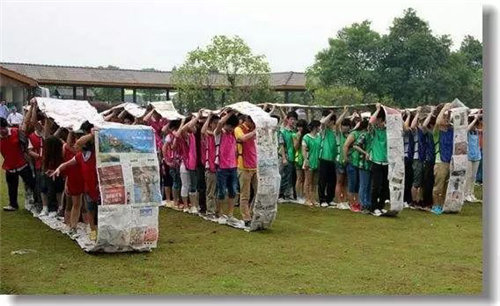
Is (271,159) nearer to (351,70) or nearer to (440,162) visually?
(440,162)

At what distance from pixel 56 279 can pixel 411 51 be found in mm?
31815

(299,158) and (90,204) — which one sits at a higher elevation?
(299,158)

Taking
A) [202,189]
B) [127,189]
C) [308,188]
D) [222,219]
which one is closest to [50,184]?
[202,189]

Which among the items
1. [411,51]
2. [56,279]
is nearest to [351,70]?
[411,51]

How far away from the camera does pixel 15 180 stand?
10812mm

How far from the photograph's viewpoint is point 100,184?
25.1 ft

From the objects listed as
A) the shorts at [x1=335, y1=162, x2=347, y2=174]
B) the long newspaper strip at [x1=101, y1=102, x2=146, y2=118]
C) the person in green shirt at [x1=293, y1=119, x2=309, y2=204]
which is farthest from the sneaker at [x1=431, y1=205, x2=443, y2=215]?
the long newspaper strip at [x1=101, y1=102, x2=146, y2=118]

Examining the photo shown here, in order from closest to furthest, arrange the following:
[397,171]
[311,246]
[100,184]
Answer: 1. [100,184]
2. [311,246]
3. [397,171]

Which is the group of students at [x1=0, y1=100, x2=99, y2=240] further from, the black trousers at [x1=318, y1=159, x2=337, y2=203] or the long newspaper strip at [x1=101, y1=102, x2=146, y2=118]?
the black trousers at [x1=318, y1=159, x2=337, y2=203]

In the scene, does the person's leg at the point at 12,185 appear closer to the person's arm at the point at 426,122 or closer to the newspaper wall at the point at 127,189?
the newspaper wall at the point at 127,189

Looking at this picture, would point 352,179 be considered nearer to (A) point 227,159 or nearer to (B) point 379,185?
(B) point 379,185

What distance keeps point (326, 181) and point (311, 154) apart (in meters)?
0.65

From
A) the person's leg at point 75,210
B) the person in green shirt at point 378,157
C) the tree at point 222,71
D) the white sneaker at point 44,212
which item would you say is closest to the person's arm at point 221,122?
the person's leg at point 75,210

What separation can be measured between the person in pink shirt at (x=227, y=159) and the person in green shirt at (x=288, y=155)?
2631 millimetres
